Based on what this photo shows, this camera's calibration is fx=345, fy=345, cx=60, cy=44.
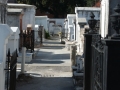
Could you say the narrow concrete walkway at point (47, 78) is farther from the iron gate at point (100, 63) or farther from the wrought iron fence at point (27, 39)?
the iron gate at point (100, 63)

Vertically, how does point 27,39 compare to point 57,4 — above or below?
below

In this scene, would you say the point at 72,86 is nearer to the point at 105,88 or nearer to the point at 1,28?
the point at 1,28

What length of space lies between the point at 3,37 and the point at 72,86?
461 centimetres

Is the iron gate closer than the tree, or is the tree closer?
the iron gate

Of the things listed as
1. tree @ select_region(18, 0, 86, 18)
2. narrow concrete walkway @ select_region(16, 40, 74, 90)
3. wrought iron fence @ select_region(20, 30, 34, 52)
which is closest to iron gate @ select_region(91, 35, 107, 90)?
narrow concrete walkway @ select_region(16, 40, 74, 90)

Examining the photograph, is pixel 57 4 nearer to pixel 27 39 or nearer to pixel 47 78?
pixel 27 39

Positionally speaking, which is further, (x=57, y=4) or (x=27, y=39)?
(x=57, y=4)

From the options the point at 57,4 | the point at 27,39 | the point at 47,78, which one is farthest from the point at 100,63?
the point at 57,4

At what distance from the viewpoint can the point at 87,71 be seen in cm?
609

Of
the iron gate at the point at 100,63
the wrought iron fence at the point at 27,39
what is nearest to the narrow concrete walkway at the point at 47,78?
the wrought iron fence at the point at 27,39

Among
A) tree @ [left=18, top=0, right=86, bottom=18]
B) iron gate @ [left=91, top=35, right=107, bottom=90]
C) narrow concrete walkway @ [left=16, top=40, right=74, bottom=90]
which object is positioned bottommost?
narrow concrete walkway @ [left=16, top=40, right=74, bottom=90]

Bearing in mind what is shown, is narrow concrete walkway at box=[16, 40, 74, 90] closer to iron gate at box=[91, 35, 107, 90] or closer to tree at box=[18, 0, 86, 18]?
iron gate at box=[91, 35, 107, 90]

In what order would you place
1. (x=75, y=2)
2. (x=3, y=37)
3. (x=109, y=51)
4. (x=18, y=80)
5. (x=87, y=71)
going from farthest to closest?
(x=75, y=2) → (x=18, y=80) → (x=87, y=71) → (x=3, y=37) → (x=109, y=51)

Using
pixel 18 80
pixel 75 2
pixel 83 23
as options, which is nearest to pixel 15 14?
pixel 83 23
